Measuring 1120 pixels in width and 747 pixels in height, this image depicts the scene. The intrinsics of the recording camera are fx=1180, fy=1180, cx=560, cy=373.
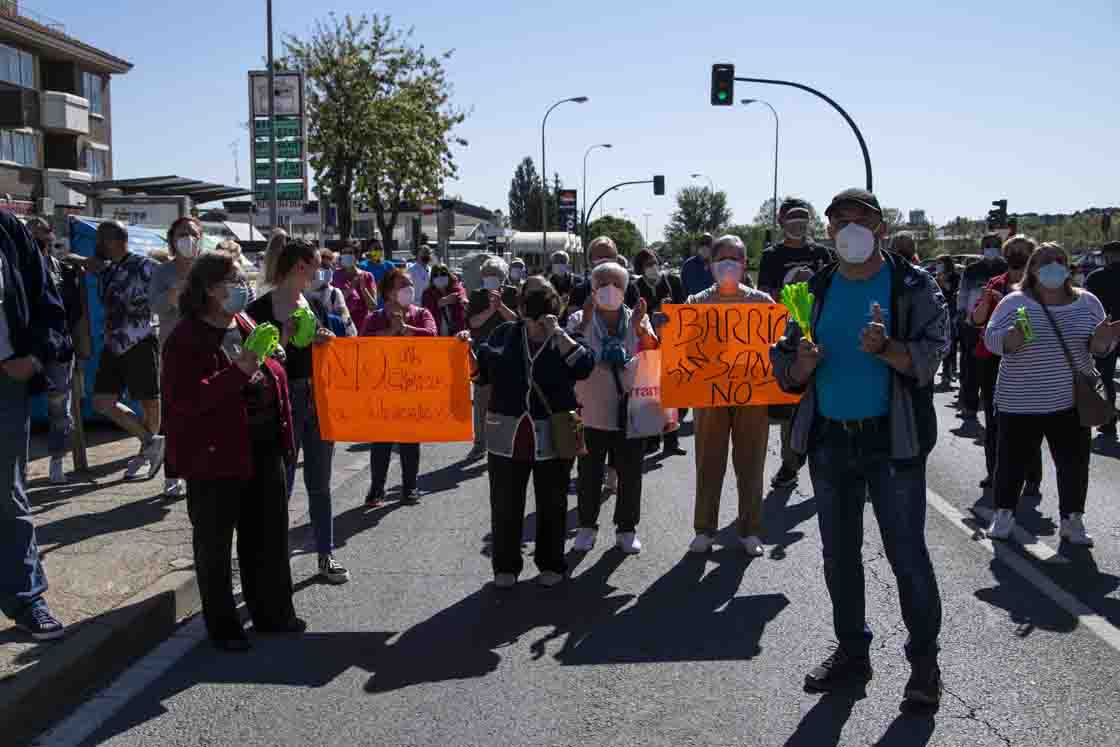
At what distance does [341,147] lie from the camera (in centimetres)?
3644

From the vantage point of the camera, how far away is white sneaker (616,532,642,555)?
23.9 feet

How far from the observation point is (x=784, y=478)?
943cm

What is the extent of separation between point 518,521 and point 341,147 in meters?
31.6

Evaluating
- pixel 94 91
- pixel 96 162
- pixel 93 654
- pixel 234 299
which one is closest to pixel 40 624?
pixel 93 654

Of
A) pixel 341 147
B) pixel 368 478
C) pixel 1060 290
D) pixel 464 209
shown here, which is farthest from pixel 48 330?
pixel 464 209

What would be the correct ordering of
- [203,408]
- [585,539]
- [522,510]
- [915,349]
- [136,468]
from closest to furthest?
[915,349] → [203,408] → [522,510] → [585,539] → [136,468]

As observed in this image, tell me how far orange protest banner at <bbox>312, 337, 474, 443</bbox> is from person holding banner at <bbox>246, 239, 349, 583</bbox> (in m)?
0.29

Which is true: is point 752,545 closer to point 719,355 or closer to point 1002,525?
point 719,355

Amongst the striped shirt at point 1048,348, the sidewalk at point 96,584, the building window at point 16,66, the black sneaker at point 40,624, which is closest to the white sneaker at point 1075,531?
the striped shirt at point 1048,348

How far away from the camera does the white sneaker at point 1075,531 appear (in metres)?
7.33

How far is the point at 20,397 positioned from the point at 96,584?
1.20m

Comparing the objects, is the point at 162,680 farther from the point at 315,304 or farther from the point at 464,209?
the point at 464,209

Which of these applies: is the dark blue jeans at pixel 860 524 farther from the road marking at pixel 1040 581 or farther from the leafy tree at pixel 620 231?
the leafy tree at pixel 620 231

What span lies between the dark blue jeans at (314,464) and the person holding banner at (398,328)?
1.43 meters
